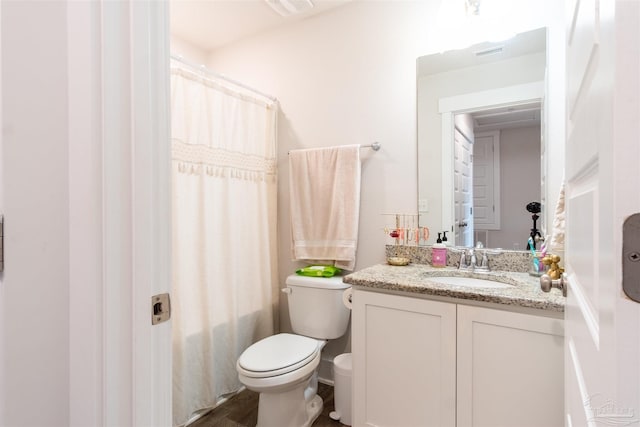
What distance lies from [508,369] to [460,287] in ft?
1.07

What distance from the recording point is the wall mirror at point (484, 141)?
5.40ft

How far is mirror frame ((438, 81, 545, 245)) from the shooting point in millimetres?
1688

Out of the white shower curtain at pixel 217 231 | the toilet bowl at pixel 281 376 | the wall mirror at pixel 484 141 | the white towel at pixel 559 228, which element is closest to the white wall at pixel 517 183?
the wall mirror at pixel 484 141

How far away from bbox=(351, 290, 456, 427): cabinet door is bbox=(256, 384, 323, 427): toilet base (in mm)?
312

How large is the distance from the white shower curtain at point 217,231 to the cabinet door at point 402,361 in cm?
87

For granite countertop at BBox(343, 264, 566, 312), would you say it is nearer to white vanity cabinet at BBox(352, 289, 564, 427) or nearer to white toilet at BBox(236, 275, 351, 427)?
white vanity cabinet at BBox(352, 289, 564, 427)

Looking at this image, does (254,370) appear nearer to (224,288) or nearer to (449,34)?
(224,288)

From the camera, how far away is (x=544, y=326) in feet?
3.82

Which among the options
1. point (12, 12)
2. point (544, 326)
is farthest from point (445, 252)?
point (12, 12)

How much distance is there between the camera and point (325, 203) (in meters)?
2.17

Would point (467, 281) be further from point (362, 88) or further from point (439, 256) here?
point (362, 88)

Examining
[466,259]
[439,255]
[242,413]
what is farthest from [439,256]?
[242,413]

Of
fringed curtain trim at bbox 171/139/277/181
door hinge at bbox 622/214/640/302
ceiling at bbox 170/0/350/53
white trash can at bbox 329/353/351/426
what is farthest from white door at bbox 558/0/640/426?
ceiling at bbox 170/0/350/53

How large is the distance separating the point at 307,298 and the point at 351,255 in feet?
1.23
